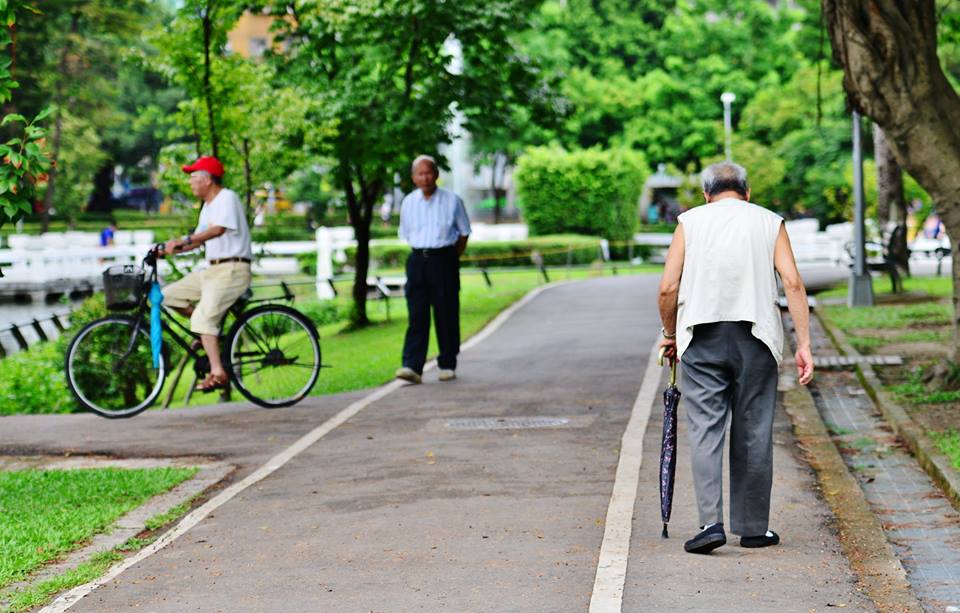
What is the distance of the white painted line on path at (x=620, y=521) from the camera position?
6.24 m

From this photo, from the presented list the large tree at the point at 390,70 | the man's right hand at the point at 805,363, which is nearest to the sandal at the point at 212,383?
the man's right hand at the point at 805,363

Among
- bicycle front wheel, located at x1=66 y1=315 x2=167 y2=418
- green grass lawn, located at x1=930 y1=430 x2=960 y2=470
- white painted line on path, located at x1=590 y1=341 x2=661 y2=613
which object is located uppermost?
bicycle front wheel, located at x1=66 y1=315 x2=167 y2=418

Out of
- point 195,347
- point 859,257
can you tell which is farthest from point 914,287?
point 195,347

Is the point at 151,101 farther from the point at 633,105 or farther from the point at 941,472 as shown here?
the point at 941,472

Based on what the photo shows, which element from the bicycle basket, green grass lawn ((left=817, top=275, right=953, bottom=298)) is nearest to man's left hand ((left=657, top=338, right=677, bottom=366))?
the bicycle basket

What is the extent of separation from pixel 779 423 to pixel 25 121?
5.46 metres

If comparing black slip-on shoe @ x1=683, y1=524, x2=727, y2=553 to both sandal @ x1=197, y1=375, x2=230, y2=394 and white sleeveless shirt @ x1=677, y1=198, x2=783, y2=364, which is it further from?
sandal @ x1=197, y1=375, x2=230, y2=394

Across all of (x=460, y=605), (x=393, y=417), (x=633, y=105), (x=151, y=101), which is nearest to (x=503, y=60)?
(x=393, y=417)

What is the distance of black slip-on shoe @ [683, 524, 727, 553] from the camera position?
6906mm

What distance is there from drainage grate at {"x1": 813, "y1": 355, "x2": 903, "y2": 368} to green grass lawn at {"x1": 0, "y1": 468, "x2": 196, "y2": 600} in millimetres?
7357

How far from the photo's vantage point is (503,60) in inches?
872

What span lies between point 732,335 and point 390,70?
1473 cm

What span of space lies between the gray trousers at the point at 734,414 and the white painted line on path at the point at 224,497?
8.26 ft

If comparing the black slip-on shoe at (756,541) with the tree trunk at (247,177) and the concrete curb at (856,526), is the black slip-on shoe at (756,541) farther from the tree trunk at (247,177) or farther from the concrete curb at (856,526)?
the tree trunk at (247,177)
